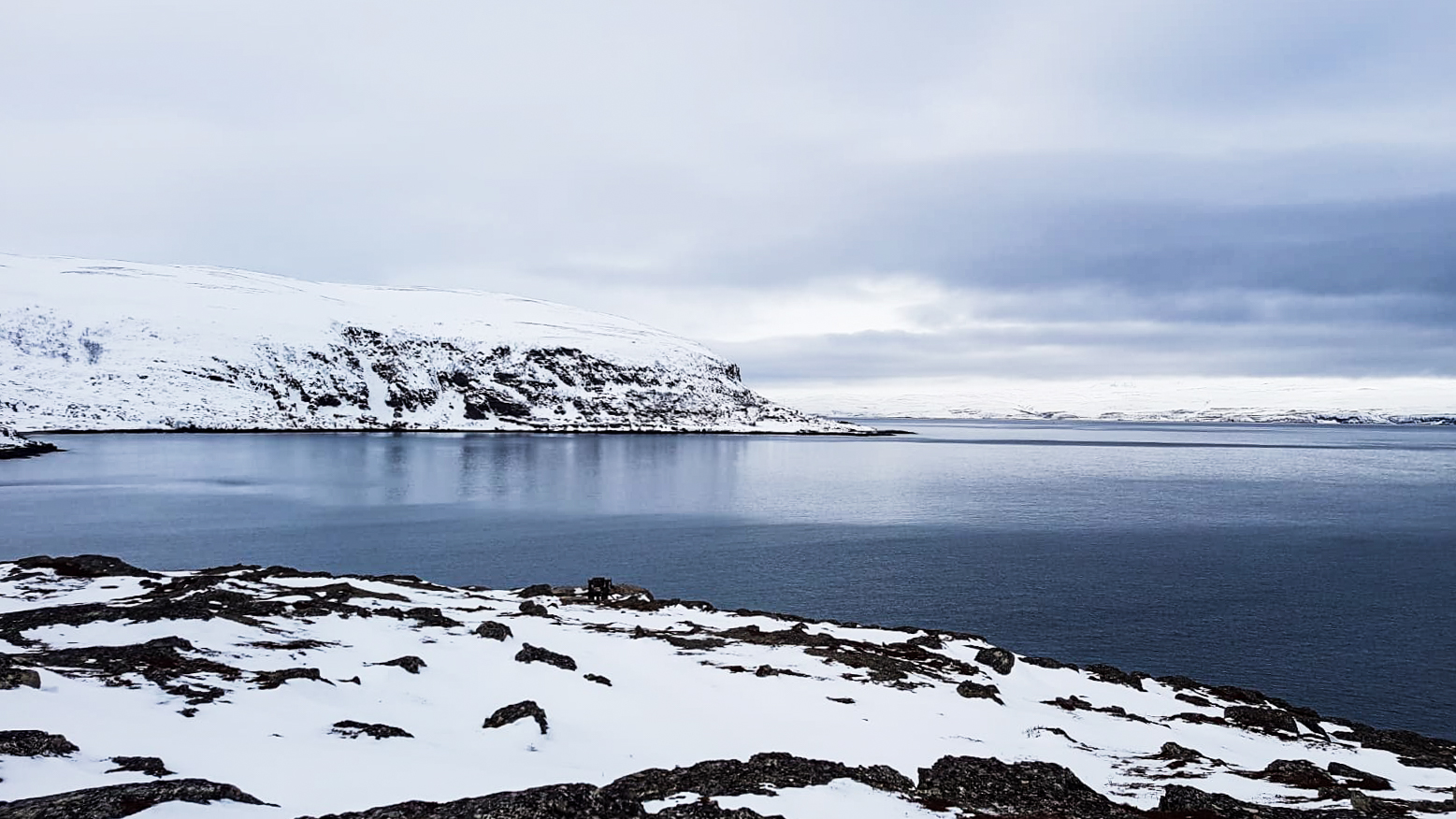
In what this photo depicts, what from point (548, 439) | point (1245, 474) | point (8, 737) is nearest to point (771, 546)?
point (8, 737)

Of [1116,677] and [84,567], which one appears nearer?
[1116,677]

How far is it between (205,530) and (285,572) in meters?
31.5

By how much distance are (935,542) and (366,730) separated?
43.5 meters

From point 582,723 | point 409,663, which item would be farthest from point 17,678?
point 582,723

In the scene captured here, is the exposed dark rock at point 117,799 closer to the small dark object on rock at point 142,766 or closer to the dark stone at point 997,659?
the small dark object on rock at point 142,766

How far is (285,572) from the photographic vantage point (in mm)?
28781

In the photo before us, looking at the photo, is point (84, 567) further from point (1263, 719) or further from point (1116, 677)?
point (1263, 719)

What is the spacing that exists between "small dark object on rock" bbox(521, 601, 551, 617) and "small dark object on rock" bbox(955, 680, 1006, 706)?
39.6 feet

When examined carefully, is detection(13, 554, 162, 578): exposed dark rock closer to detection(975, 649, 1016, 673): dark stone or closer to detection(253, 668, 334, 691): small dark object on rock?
detection(253, 668, 334, 691): small dark object on rock

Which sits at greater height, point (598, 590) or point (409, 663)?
point (409, 663)

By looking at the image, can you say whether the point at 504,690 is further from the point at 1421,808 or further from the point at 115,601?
the point at 1421,808

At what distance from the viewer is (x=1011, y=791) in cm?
1107

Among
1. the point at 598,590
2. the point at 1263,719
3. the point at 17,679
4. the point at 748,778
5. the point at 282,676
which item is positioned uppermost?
the point at 17,679

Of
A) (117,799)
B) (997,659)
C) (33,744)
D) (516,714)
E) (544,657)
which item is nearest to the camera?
(117,799)
